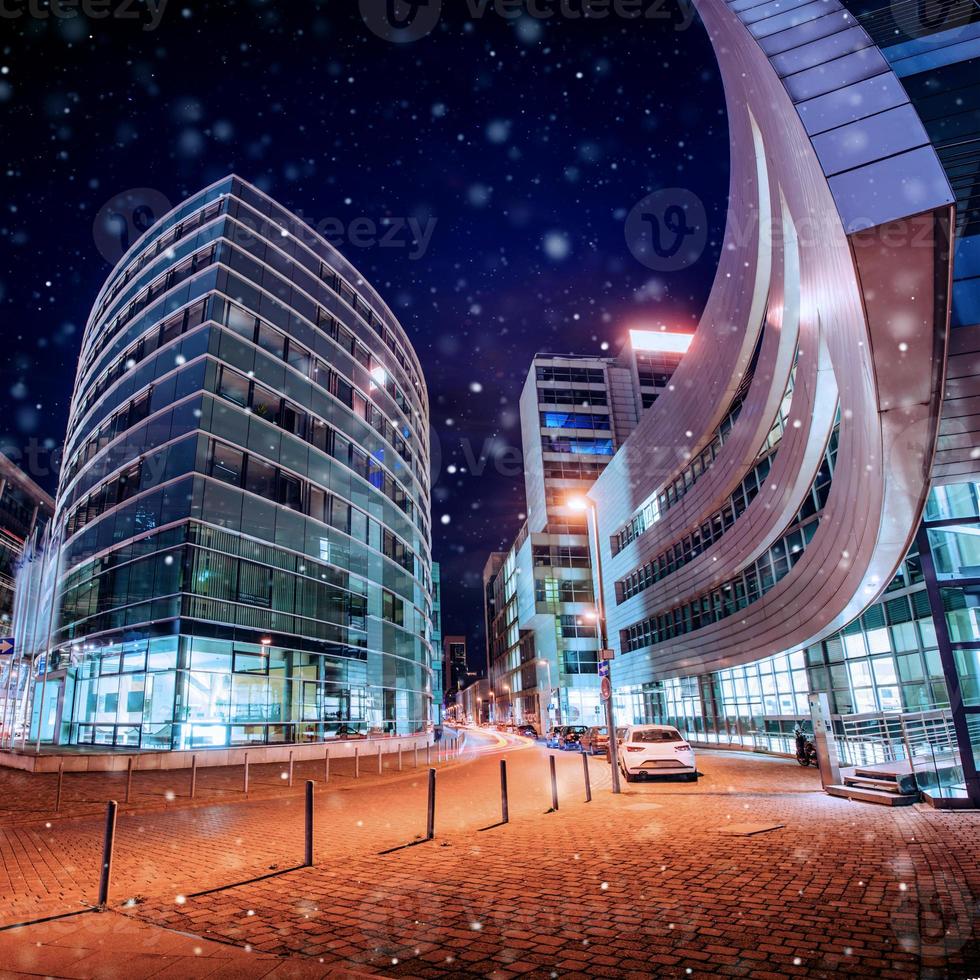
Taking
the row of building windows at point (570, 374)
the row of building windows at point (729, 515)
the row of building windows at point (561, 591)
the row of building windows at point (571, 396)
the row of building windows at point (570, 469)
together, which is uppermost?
the row of building windows at point (570, 374)

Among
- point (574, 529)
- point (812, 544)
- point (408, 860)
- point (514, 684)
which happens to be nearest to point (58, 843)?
point (408, 860)

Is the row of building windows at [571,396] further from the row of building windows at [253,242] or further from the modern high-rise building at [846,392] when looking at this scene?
the modern high-rise building at [846,392]

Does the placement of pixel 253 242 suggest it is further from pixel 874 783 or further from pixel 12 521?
pixel 12 521

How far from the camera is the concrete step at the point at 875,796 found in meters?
11.9

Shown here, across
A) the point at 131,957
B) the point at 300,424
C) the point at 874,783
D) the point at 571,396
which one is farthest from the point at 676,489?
the point at 571,396

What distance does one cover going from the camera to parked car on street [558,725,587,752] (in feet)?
120

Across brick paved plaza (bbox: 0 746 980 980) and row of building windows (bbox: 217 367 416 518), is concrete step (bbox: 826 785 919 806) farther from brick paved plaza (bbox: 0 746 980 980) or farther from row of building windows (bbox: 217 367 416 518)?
row of building windows (bbox: 217 367 416 518)

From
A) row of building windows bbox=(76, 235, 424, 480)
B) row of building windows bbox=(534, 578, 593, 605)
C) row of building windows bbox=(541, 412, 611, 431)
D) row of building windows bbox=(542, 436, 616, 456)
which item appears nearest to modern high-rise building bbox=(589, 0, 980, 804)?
row of building windows bbox=(76, 235, 424, 480)

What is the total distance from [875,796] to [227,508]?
2312 cm

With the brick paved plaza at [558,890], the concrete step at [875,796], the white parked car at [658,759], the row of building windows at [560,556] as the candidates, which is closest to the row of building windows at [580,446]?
the row of building windows at [560,556]

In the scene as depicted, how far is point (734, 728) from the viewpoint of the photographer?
32.3m

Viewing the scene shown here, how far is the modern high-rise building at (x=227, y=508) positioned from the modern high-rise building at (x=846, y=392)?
17648 mm

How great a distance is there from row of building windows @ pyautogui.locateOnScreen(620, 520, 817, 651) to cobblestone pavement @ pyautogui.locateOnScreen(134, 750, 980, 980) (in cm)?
1550

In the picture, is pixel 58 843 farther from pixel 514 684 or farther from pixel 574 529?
pixel 514 684
